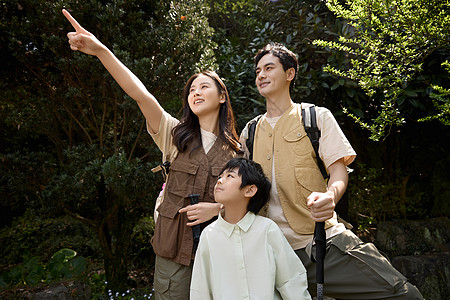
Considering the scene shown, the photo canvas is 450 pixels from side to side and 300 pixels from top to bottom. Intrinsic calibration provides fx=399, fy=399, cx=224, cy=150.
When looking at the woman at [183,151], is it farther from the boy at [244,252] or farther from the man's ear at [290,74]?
the man's ear at [290,74]

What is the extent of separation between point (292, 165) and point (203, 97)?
2.47ft

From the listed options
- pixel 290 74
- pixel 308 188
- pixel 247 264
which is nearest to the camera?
pixel 247 264

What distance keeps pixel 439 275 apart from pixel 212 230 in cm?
380

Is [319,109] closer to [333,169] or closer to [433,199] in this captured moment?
[333,169]

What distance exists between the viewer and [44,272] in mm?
5219

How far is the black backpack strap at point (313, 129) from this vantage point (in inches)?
90.5

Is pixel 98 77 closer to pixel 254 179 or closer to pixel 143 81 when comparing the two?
pixel 143 81

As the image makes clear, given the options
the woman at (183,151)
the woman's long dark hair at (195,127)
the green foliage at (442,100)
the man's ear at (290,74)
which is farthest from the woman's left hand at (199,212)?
the green foliage at (442,100)

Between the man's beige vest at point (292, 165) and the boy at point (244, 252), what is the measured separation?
0.38 feet

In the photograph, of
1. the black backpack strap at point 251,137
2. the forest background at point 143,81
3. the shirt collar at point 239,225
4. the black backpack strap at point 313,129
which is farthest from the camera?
the forest background at point 143,81

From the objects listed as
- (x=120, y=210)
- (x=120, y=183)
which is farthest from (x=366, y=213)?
(x=120, y=183)

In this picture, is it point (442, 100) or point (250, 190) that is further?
point (442, 100)

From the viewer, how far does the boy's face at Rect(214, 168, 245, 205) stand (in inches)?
86.1

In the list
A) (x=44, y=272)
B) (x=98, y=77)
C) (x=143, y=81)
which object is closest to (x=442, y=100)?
(x=143, y=81)
